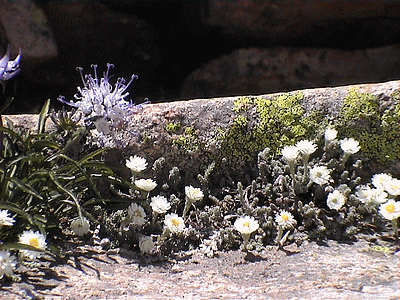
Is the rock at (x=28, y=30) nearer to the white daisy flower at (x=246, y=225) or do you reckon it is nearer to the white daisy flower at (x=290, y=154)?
the white daisy flower at (x=290, y=154)

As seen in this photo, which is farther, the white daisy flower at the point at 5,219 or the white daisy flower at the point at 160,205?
the white daisy flower at the point at 160,205

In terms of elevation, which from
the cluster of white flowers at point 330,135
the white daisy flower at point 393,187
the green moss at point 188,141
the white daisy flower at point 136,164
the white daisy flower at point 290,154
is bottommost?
the white daisy flower at point 393,187

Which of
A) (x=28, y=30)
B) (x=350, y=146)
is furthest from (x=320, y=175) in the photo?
(x=28, y=30)

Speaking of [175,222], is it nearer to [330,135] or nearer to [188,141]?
[188,141]

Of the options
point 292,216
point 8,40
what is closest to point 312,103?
point 292,216

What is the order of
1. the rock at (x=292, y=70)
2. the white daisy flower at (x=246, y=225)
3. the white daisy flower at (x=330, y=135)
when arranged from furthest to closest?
1. the rock at (x=292, y=70)
2. the white daisy flower at (x=330, y=135)
3. the white daisy flower at (x=246, y=225)

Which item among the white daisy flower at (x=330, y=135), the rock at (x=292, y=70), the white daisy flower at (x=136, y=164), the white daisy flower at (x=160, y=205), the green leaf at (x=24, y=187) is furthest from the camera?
the rock at (x=292, y=70)

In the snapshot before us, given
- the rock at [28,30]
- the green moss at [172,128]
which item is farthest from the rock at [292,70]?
the green moss at [172,128]
